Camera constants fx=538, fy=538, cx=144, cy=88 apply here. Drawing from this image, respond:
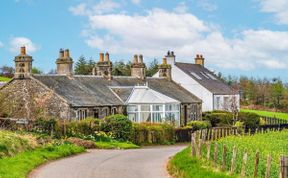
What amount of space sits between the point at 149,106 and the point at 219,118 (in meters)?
12.7

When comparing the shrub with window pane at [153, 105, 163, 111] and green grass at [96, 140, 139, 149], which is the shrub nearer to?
green grass at [96, 140, 139, 149]

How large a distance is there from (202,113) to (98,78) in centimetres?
1542

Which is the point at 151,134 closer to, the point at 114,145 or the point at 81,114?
the point at 81,114

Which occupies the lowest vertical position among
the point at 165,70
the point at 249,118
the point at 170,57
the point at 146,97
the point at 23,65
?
the point at 249,118

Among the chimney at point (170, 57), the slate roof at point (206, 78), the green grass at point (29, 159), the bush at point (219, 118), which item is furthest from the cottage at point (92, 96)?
the green grass at point (29, 159)

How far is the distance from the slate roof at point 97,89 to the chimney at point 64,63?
0.84 m

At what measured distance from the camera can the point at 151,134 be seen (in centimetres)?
4500

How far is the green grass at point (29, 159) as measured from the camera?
68.4 feet

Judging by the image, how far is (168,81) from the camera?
66.1 metres

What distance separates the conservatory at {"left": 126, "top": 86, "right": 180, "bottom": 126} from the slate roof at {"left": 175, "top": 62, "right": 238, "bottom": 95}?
14.6m

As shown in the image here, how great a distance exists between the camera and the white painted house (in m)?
67.8

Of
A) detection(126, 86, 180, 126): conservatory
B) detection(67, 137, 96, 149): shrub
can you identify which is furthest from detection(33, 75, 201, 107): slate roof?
detection(67, 137, 96, 149): shrub

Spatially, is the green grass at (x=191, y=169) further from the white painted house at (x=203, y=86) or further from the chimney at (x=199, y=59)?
the chimney at (x=199, y=59)

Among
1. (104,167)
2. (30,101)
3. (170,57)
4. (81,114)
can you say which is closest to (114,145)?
(81,114)
